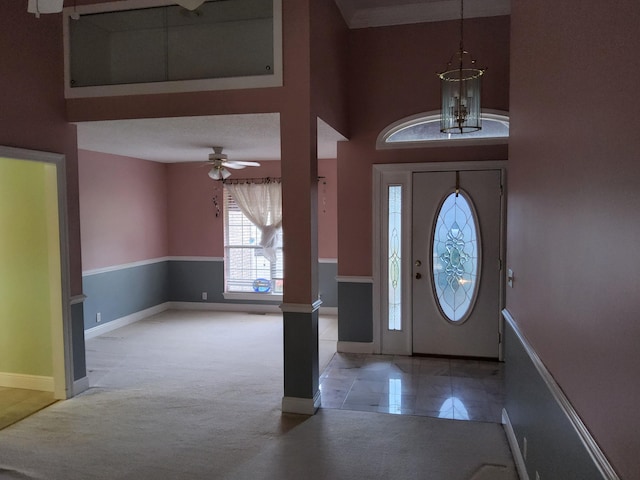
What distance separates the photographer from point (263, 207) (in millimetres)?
7359

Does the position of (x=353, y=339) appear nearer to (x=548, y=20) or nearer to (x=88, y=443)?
(x=88, y=443)

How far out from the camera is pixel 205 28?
151 inches

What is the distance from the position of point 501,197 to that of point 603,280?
12.1 ft

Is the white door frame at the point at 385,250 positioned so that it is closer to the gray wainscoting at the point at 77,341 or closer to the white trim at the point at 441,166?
the white trim at the point at 441,166

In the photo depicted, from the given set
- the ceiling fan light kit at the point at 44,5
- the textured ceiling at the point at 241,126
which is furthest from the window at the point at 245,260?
the ceiling fan light kit at the point at 44,5

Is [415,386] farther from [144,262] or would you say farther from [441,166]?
[144,262]

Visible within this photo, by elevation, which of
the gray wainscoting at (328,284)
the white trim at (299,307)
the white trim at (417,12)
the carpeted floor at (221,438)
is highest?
the white trim at (417,12)

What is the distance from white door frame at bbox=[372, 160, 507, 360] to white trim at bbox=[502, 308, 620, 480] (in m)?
2.61

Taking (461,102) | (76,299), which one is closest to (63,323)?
(76,299)

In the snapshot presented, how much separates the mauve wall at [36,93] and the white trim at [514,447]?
3628 mm

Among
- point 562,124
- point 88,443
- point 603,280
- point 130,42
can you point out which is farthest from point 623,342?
point 130,42

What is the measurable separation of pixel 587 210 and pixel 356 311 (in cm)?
387

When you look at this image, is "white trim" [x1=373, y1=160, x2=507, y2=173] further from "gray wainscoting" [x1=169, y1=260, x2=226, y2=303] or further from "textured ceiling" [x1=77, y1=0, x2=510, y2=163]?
"gray wainscoting" [x1=169, y1=260, x2=226, y2=303]

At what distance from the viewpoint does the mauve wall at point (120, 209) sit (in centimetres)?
611
